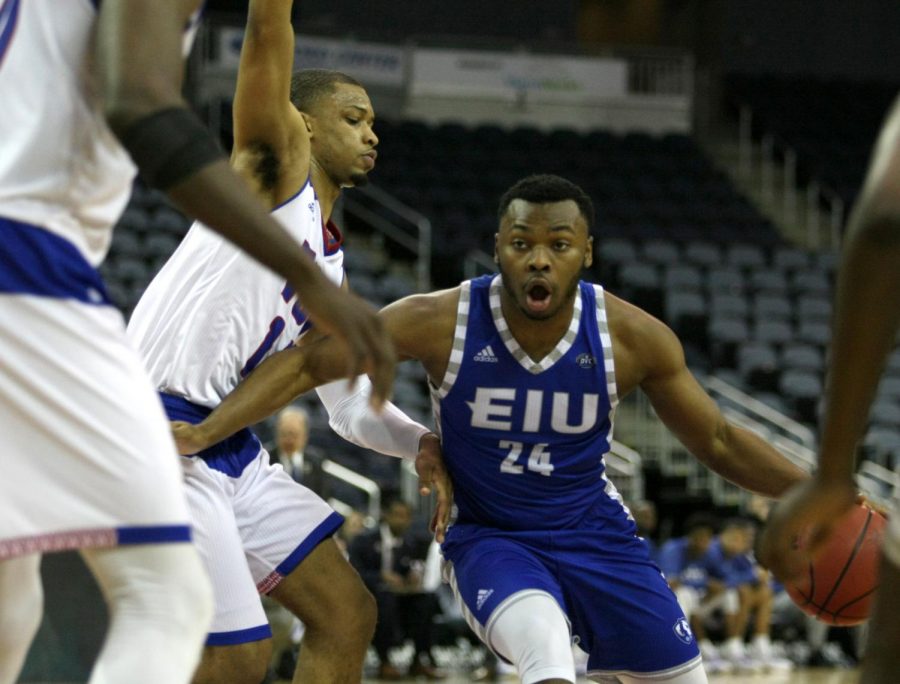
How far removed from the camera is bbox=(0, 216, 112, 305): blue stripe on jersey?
241cm

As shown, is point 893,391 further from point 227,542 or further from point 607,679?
point 227,542

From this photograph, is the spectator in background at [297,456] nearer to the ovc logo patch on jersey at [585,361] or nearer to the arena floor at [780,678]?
the arena floor at [780,678]

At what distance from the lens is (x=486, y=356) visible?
4426mm

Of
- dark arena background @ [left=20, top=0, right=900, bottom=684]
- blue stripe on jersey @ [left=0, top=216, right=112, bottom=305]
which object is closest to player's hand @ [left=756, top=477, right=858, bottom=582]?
blue stripe on jersey @ [left=0, top=216, right=112, bottom=305]

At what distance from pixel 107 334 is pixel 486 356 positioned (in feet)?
6.89

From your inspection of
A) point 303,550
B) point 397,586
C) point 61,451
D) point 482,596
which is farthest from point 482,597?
point 397,586

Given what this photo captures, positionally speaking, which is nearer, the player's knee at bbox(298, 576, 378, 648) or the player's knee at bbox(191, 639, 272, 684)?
the player's knee at bbox(191, 639, 272, 684)

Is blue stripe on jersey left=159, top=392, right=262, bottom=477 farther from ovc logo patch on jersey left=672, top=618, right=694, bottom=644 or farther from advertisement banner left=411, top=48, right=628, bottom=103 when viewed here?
advertisement banner left=411, top=48, right=628, bottom=103

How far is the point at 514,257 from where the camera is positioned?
4402mm

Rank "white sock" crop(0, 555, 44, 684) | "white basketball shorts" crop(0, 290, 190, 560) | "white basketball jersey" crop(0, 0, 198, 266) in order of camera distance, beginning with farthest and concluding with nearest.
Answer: "white sock" crop(0, 555, 44, 684) < "white basketball jersey" crop(0, 0, 198, 266) < "white basketball shorts" crop(0, 290, 190, 560)

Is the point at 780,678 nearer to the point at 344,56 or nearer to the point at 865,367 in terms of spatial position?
the point at 865,367

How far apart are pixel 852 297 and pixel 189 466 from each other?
2.46 metres

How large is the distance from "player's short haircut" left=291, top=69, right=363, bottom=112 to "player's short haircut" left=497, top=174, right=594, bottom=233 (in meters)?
0.64

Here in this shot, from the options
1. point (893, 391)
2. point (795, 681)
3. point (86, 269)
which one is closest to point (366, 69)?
point (893, 391)
